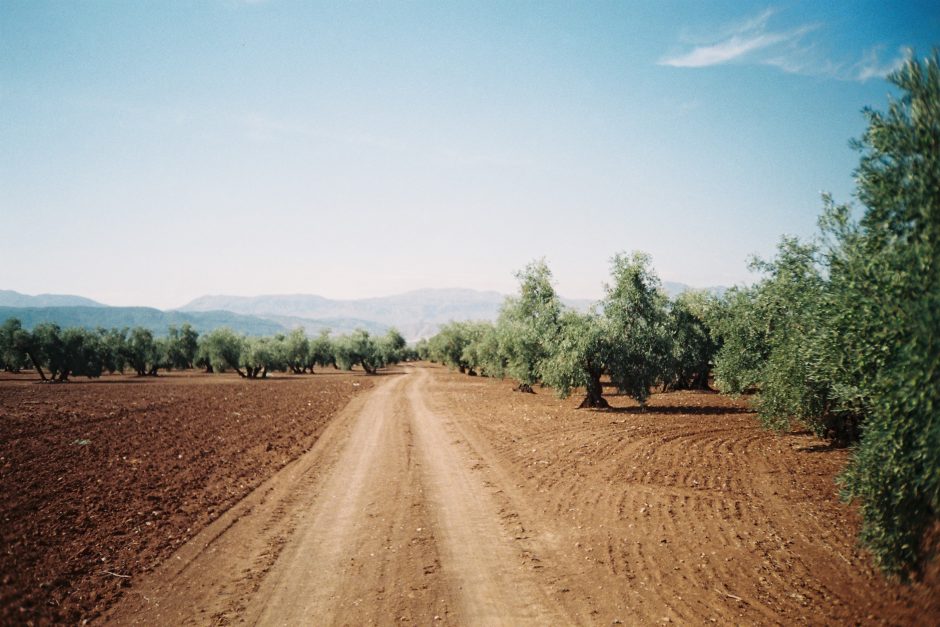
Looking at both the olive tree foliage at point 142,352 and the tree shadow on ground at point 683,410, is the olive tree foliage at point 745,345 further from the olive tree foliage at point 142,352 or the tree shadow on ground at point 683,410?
the olive tree foliage at point 142,352

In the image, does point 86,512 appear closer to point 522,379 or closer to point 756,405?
point 756,405

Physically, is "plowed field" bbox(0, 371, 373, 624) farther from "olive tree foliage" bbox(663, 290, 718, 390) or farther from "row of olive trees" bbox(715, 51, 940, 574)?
"olive tree foliage" bbox(663, 290, 718, 390)

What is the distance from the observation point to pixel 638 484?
15391mm

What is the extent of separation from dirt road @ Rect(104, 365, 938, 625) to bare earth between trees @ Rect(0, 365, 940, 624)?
2.2 inches

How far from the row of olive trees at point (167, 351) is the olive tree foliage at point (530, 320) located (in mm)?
75499

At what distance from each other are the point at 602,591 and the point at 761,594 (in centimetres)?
315

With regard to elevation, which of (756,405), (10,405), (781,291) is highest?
(781,291)

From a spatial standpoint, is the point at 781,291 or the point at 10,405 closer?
the point at 781,291

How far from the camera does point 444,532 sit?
480 inches

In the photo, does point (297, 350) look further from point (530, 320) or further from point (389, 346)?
point (530, 320)

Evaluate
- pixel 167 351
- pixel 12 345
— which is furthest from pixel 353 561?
pixel 167 351

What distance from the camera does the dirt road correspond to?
8.46m

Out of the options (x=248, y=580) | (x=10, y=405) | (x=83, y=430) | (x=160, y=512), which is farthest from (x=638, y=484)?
(x=10, y=405)

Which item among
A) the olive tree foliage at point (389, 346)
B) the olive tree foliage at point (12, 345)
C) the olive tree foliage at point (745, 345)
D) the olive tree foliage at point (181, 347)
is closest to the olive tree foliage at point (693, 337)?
the olive tree foliage at point (745, 345)
